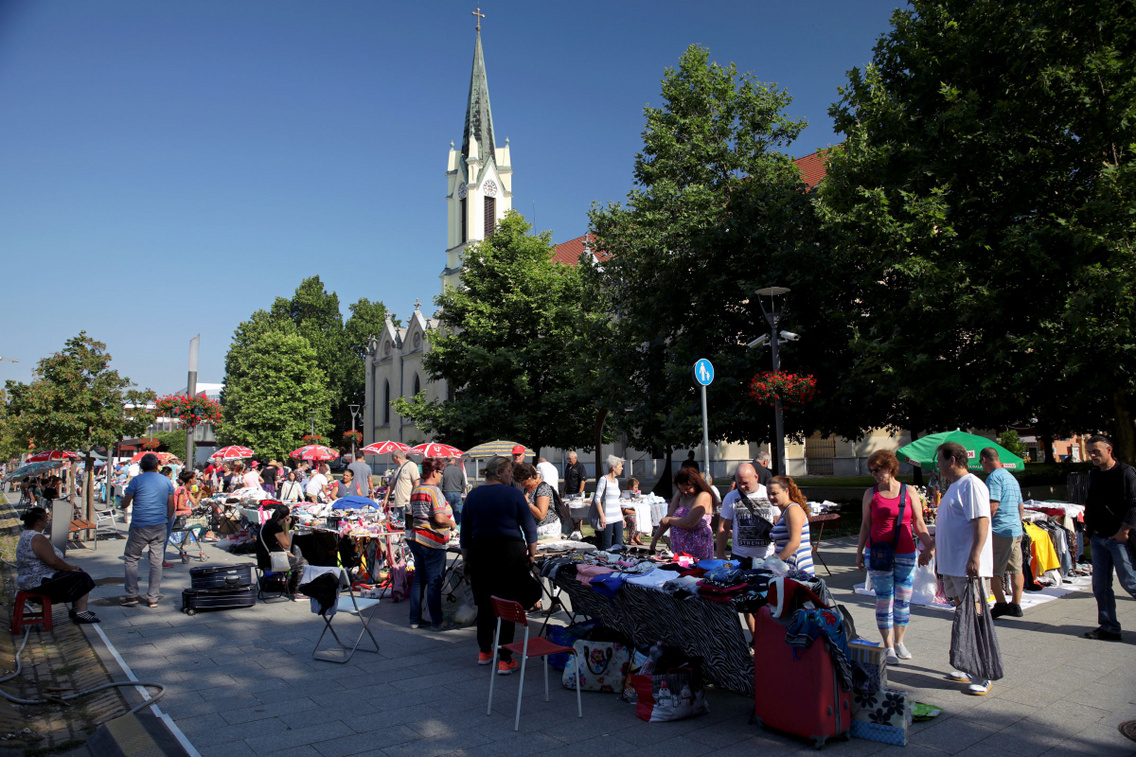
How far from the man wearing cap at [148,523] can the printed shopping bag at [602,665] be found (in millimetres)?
6662

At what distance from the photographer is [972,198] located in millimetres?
15539

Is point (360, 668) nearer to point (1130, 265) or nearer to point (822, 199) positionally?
point (1130, 265)

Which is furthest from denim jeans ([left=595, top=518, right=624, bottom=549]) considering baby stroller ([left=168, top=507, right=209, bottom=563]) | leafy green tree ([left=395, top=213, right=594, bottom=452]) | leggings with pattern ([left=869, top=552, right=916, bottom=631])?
leafy green tree ([left=395, top=213, right=594, bottom=452])

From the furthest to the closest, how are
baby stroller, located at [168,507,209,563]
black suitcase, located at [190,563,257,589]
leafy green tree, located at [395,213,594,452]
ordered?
leafy green tree, located at [395,213,594,452], baby stroller, located at [168,507,209,563], black suitcase, located at [190,563,257,589]

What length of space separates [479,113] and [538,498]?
61151 mm

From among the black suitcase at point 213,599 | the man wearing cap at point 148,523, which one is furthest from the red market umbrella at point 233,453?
the black suitcase at point 213,599

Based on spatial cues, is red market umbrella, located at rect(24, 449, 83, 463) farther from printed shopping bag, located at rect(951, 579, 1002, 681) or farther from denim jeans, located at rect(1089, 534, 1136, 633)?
denim jeans, located at rect(1089, 534, 1136, 633)

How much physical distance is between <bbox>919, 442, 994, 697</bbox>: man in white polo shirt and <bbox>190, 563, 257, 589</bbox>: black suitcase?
839 cm

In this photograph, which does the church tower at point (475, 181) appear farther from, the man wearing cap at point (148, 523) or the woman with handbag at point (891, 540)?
the woman with handbag at point (891, 540)

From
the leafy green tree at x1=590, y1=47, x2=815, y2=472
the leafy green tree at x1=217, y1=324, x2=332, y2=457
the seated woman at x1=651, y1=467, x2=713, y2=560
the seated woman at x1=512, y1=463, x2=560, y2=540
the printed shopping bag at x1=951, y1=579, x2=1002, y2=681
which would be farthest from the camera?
the leafy green tree at x1=217, y1=324, x2=332, y2=457

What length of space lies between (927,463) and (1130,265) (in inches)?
202

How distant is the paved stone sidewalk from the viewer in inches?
186

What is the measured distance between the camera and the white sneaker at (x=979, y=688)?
5519 mm

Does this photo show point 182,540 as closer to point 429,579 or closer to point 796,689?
point 429,579
